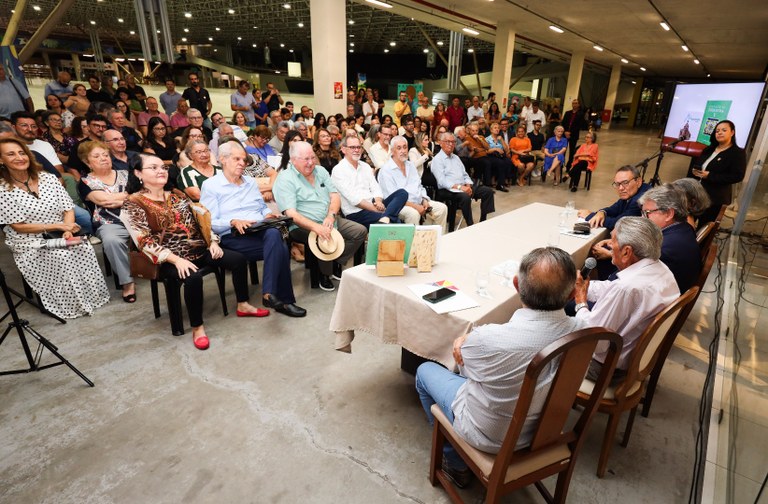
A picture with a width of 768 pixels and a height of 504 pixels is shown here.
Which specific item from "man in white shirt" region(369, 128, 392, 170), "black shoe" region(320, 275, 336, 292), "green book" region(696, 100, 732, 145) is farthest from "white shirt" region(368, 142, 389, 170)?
"green book" region(696, 100, 732, 145)

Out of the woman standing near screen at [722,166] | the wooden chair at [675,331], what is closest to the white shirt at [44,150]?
the wooden chair at [675,331]

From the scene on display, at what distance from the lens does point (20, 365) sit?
2412mm

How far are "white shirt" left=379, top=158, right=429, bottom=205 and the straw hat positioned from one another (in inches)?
46.9

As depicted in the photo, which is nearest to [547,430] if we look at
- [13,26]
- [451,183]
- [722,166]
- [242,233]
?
[242,233]

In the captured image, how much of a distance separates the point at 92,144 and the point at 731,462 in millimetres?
4412

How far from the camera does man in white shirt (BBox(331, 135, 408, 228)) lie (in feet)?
12.3

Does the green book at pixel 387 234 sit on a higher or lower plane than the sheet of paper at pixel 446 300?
higher

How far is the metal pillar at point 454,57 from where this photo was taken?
48.0ft

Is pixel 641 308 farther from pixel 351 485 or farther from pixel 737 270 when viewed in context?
pixel 737 270

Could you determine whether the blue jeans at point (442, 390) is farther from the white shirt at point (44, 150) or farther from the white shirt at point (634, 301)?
the white shirt at point (44, 150)

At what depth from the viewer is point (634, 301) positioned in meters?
1.63

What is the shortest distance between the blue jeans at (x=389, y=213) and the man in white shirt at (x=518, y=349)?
2.58 meters

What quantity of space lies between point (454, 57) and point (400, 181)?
12901 millimetres

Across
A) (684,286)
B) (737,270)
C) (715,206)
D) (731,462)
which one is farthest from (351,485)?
(715,206)
